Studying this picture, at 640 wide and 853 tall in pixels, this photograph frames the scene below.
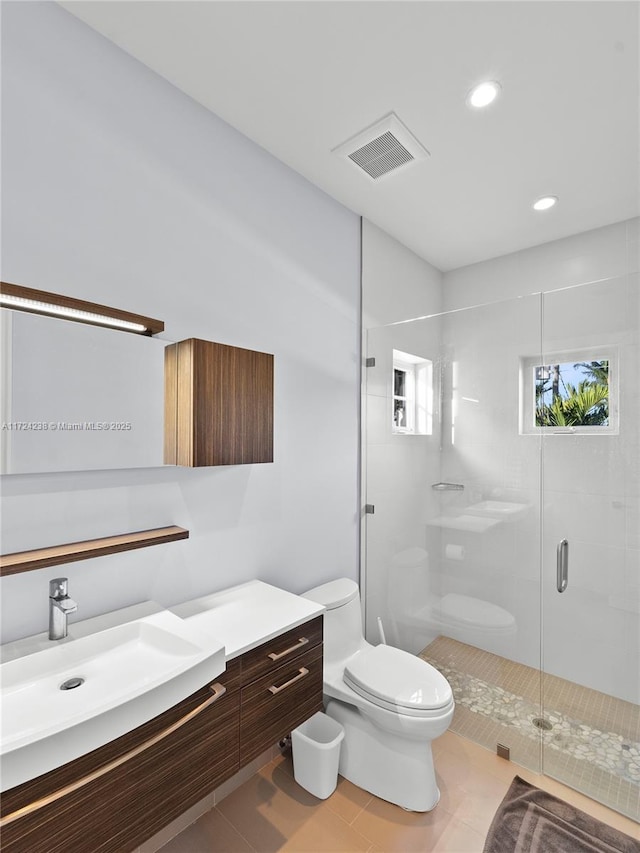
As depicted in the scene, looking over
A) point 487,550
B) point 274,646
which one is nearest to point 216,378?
point 274,646

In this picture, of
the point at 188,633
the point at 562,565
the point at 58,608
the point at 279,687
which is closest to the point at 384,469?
the point at 562,565

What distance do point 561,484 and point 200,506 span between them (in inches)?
67.8

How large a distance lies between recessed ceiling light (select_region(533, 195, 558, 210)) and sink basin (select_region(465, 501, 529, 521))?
64.8 inches

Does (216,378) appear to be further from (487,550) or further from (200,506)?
(487,550)

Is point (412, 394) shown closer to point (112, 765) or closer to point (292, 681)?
point (292, 681)

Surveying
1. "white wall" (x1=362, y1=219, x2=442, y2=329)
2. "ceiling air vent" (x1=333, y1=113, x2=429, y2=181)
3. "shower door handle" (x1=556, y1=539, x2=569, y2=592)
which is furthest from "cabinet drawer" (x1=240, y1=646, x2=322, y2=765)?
"ceiling air vent" (x1=333, y1=113, x2=429, y2=181)

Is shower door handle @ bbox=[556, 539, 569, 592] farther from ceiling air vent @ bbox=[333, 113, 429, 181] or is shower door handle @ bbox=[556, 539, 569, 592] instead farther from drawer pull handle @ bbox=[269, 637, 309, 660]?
ceiling air vent @ bbox=[333, 113, 429, 181]

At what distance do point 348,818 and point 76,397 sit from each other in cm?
185

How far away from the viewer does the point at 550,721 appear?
1.99 m

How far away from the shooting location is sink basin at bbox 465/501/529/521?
2.20 metres

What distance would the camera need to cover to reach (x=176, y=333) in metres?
1.60

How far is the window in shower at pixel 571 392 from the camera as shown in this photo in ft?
6.52

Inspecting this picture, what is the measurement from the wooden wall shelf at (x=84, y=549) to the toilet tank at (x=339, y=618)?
2.67 ft

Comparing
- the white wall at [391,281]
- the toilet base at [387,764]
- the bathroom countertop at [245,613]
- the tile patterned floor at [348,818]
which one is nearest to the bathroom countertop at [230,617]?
the bathroom countertop at [245,613]
